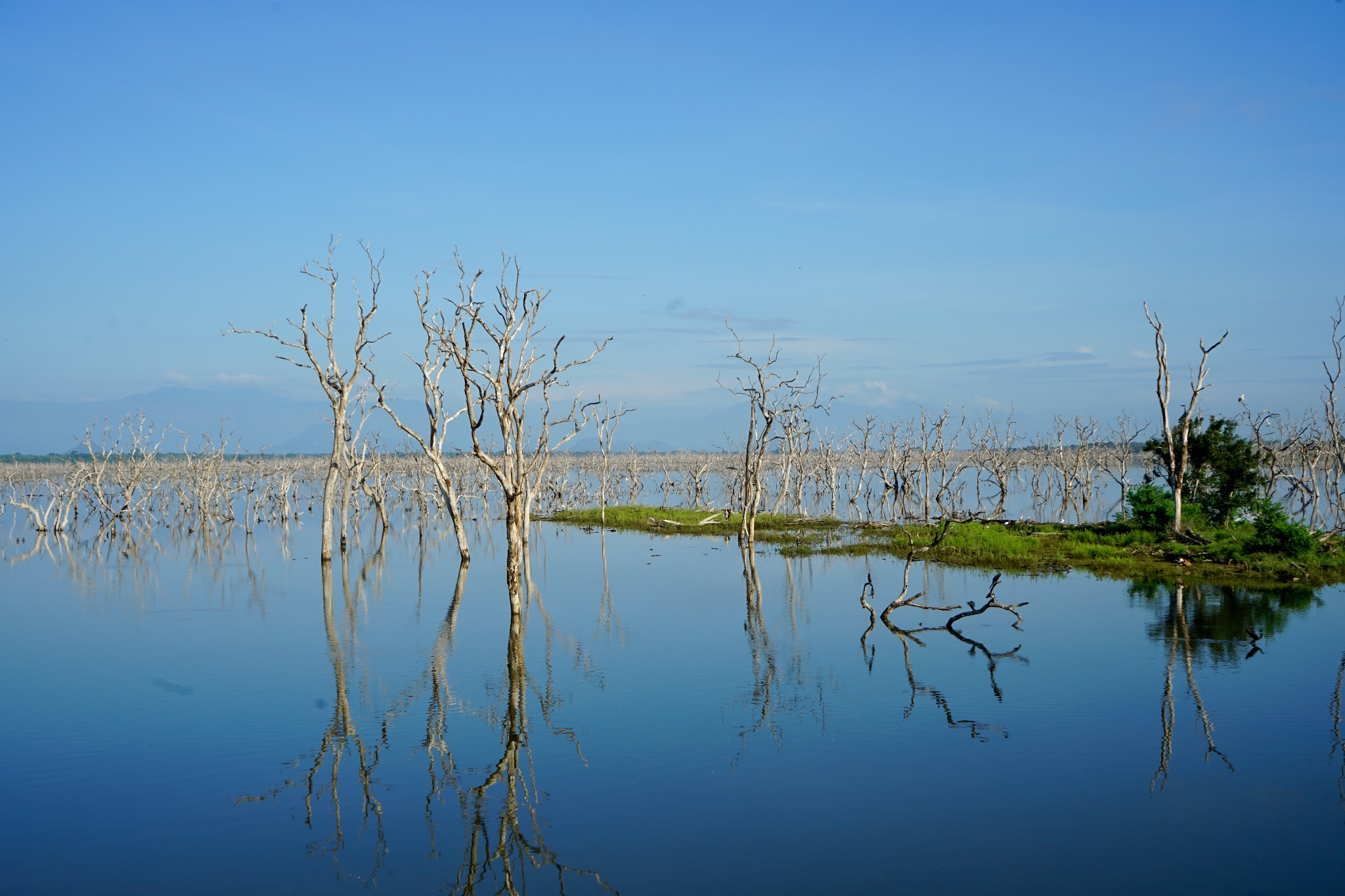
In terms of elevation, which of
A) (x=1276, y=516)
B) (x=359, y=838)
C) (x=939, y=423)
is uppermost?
(x=939, y=423)

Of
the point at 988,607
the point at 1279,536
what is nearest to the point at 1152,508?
the point at 1279,536

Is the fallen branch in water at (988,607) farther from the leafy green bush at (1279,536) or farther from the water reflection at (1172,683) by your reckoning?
the leafy green bush at (1279,536)

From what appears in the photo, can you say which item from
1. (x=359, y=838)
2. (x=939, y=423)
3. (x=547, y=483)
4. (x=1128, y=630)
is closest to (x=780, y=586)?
(x=1128, y=630)

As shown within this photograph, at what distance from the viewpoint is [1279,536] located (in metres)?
21.0

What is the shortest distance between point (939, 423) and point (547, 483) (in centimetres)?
2096

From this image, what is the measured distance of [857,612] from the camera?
17.6 metres

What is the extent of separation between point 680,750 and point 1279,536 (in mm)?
16938

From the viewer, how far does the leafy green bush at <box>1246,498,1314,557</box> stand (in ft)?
67.6

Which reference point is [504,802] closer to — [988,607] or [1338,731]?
[1338,731]

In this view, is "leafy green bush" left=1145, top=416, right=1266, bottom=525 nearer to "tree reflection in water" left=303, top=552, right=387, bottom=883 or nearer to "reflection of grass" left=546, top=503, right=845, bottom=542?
"reflection of grass" left=546, top=503, right=845, bottom=542

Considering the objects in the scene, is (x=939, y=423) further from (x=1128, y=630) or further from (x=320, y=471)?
(x=320, y=471)

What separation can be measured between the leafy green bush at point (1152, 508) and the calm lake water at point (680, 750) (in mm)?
6013

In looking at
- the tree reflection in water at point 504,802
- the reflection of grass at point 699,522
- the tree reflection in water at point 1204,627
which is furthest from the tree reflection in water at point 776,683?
the reflection of grass at point 699,522

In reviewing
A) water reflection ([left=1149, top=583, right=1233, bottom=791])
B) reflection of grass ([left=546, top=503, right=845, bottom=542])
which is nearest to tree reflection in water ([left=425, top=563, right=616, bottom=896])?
water reflection ([left=1149, top=583, right=1233, bottom=791])
